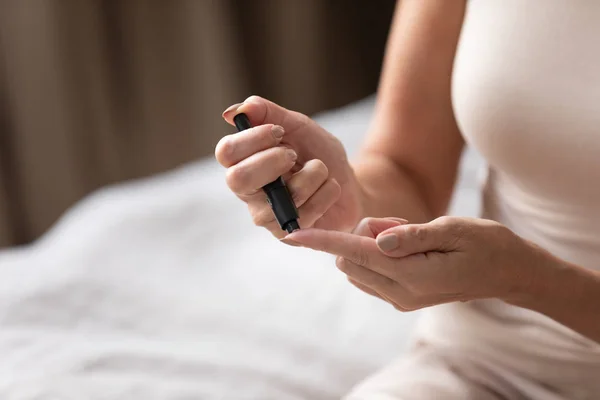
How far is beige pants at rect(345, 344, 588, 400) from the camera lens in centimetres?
80

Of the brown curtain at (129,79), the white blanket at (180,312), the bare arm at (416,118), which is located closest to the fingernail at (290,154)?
the bare arm at (416,118)

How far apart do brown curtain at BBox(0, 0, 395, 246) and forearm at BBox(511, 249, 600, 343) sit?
62.6 inches

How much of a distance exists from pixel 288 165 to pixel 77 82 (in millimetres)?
1528

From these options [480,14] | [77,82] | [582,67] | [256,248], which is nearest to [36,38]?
[77,82]

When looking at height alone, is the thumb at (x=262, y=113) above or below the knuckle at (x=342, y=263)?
above

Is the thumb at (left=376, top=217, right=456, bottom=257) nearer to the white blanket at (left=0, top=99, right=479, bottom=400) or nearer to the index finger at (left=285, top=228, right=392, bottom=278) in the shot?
the index finger at (left=285, top=228, right=392, bottom=278)

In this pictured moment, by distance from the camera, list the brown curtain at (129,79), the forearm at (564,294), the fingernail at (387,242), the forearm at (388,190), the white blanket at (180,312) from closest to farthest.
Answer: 1. the fingernail at (387,242)
2. the forearm at (564,294)
3. the forearm at (388,190)
4. the white blanket at (180,312)
5. the brown curtain at (129,79)

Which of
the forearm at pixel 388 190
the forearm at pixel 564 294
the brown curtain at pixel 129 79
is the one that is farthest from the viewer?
the brown curtain at pixel 129 79

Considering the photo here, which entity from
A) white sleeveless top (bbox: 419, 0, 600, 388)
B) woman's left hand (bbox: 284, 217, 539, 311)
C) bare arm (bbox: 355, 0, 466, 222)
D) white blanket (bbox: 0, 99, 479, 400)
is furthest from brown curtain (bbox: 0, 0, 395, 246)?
woman's left hand (bbox: 284, 217, 539, 311)

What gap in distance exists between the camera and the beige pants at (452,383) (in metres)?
0.80

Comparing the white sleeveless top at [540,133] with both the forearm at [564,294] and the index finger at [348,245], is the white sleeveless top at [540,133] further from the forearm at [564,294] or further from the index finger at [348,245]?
the index finger at [348,245]

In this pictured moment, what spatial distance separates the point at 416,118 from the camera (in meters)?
0.93

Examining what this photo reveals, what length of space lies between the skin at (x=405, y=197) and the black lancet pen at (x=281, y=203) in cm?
1

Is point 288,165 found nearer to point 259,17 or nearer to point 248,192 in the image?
point 248,192
